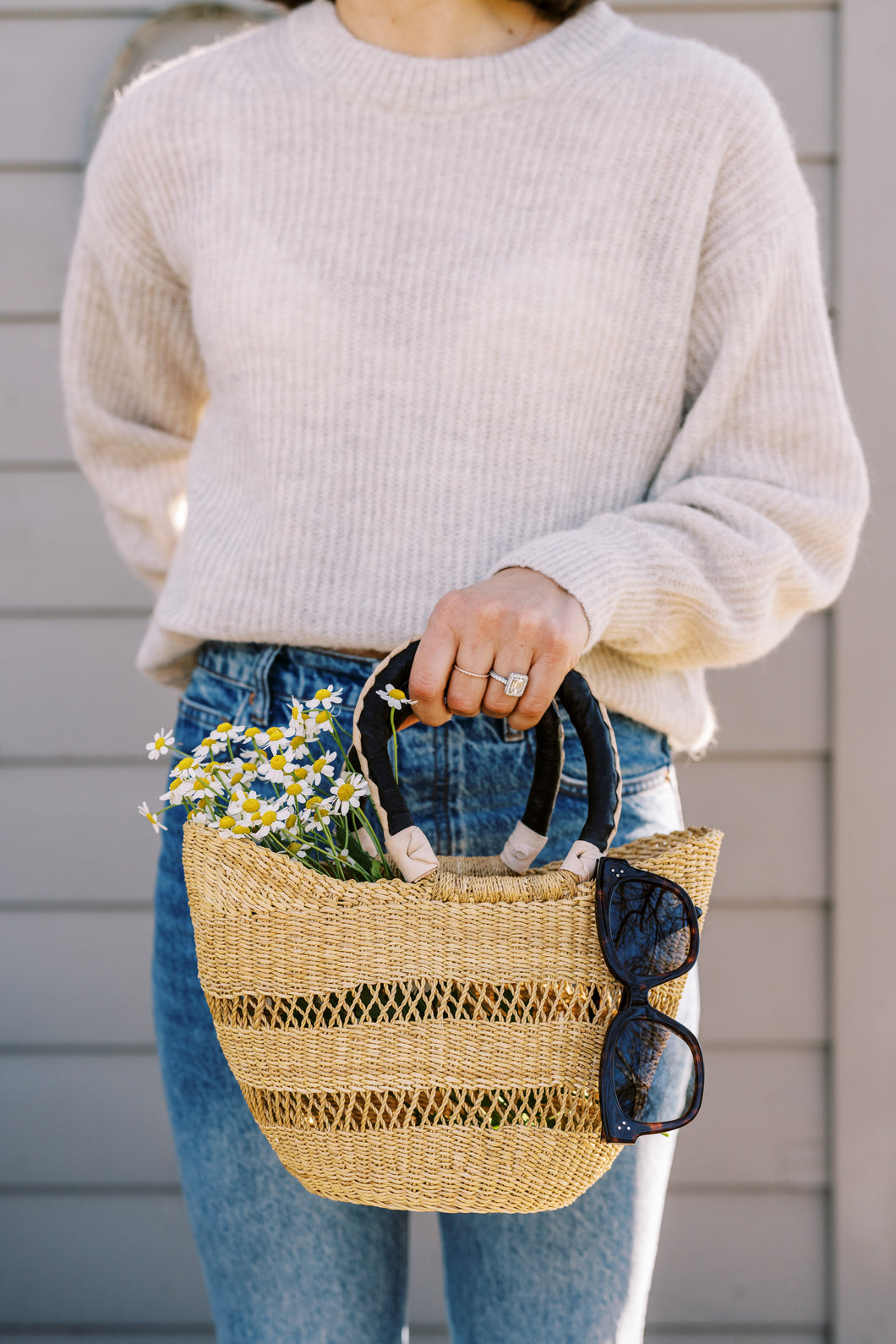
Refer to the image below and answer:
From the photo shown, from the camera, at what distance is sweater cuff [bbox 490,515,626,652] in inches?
27.3

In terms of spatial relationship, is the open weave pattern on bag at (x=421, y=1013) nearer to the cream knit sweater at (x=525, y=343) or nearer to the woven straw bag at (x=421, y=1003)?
the woven straw bag at (x=421, y=1003)

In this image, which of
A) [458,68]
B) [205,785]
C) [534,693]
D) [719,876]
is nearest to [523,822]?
[534,693]

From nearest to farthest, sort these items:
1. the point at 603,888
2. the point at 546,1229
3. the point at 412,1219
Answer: the point at 603,888 → the point at 546,1229 → the point at 412,1219

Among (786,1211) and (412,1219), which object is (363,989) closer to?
(412,1219)

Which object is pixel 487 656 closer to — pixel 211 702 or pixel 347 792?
pixel 347 792

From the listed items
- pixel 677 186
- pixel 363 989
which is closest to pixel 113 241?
pixel 677 186

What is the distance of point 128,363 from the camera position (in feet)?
3.47

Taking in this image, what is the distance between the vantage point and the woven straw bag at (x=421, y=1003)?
584 millimetres

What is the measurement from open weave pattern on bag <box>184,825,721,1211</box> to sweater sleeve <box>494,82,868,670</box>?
238 mm

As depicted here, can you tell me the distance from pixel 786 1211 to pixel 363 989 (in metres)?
1.15

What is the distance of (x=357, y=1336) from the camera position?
0.83 metres

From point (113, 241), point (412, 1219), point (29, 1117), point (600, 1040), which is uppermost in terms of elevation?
point (113, 241)

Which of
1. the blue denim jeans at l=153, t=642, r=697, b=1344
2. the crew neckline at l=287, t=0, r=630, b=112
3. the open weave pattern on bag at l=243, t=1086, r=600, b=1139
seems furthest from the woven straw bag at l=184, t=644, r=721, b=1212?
the crew neckline at l=287, t=0, r=630, b=112

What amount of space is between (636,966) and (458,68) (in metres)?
0.67
